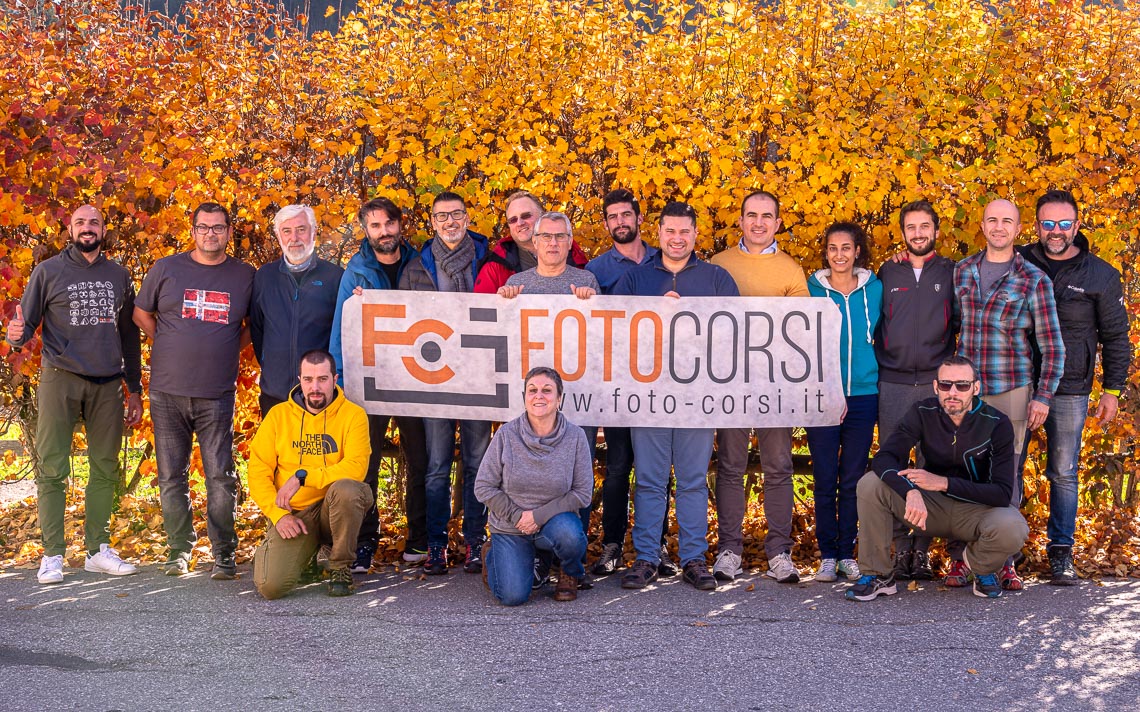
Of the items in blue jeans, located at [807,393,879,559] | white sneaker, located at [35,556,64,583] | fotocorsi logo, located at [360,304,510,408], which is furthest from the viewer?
fotocorsi logo, located at [360,304,510,408]

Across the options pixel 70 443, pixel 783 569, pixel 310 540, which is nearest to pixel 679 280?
pixel 783 569

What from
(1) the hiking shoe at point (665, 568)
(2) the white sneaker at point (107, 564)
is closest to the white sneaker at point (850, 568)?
(1) the hiking shoe at point (665, 568)

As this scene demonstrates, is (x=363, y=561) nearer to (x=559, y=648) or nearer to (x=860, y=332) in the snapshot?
(x=559, y=648)

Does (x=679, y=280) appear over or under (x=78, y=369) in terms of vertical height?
over

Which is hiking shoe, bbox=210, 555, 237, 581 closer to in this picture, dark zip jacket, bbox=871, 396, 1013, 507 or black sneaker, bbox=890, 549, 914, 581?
dark zip jacket, bbox=871, 396, 1013, 507

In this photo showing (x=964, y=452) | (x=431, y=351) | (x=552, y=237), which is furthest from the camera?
(x=431, y=351)

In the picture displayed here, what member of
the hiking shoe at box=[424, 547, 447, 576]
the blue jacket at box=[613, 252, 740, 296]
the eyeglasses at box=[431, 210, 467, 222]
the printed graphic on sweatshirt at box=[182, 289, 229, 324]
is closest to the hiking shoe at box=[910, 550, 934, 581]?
the blue jacket at box=[613, 252, 740, 296]

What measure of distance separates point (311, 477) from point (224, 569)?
0.81m

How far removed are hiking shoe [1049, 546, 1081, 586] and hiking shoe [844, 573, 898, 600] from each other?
0.94 metres

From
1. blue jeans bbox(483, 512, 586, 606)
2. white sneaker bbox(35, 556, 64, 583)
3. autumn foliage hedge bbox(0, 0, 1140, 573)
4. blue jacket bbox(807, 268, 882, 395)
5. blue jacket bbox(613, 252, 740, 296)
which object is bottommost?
white sneaker bbox(35, 556, 64, 583)

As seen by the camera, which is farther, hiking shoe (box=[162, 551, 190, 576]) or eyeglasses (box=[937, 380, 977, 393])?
hiking shoe (box=[162, 551, 190, 576])

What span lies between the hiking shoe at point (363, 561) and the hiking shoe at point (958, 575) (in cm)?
316

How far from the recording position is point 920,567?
646cm

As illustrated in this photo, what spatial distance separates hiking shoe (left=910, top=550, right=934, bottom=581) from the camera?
6.45 m
